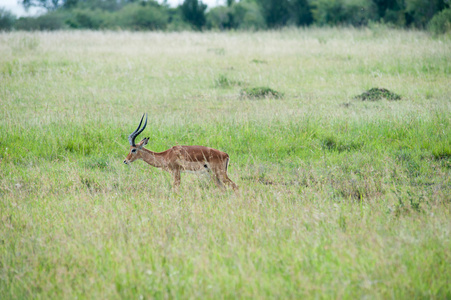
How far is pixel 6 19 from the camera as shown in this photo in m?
29.8

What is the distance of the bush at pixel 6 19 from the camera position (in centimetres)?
2927

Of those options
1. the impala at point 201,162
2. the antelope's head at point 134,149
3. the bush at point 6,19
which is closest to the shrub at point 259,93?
the antelope's head at point 134,149

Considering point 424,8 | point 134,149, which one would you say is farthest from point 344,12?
point 134,149

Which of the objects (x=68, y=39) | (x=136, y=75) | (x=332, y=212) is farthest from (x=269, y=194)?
(x=68, y=39)

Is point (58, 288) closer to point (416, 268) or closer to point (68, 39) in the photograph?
point (416, 268)

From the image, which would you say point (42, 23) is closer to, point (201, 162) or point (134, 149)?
point (134, 149)

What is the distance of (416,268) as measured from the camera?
3314mm

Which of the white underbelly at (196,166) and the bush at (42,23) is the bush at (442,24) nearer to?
the white underbelly at (196,166)

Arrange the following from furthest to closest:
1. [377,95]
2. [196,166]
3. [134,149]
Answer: [377,95] < [134,149] < [196,166]

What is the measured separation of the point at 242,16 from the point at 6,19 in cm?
1821

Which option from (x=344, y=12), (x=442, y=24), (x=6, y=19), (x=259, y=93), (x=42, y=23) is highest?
(x=6, y=19)

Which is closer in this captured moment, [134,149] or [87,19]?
[134,149]

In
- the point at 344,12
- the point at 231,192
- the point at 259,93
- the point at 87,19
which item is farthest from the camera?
the point at 87,19

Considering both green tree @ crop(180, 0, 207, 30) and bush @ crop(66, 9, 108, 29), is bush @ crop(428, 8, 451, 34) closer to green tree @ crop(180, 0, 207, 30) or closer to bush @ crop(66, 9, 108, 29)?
green tree @ crop(180, 0, 207, 30)
